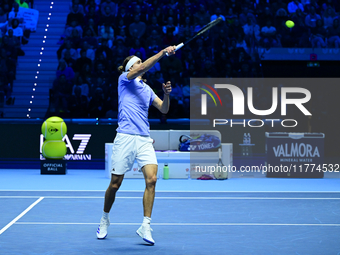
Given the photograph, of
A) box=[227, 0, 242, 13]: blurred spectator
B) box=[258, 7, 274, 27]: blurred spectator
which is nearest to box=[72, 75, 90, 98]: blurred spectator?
box=[227, 0, 242, 13]: blurred spectator

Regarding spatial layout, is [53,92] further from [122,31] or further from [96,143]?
[122,31]

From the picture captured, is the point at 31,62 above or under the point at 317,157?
above

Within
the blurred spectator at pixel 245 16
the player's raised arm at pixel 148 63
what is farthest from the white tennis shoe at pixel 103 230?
the blurred spectator at pixel 245 16

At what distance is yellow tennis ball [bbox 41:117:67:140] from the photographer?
35.3 ft

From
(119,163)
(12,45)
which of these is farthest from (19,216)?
(12,45)

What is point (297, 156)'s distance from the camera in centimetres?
1056

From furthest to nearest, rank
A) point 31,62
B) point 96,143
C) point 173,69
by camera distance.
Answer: point 31,62 → point 173,69 → point 96,143

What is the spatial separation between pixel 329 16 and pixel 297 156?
7.10 metres

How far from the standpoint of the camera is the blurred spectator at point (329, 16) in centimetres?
1576

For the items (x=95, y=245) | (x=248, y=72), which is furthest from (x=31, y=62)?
(x=95, y=245)

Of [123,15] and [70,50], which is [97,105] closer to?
[70,50]

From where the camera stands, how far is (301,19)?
15664 mm

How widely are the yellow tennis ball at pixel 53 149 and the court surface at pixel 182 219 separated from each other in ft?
4.93

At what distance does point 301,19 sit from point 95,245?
1255 centimetres
